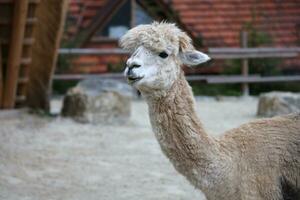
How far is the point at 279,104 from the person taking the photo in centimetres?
1319

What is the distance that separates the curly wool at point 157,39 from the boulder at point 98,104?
744cm

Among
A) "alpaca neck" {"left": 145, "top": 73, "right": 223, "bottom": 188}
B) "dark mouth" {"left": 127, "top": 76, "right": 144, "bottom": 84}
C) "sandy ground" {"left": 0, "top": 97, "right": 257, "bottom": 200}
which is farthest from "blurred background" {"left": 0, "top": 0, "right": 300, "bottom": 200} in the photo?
"dark mouth" {"left": 127, "top": 76, "right": 144, "bottom": 84}

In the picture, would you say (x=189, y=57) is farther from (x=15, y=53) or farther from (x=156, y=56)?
(x=15, y=53)

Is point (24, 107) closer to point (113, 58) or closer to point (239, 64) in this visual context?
point (113, 58)

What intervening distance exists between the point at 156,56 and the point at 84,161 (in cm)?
503

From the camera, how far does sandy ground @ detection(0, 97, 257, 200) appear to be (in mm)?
7977

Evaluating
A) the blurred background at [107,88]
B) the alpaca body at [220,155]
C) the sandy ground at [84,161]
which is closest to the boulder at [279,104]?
the blurred background at [107,88]

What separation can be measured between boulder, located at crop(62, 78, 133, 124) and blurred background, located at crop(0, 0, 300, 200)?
2 cm

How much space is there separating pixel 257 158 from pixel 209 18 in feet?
48.2

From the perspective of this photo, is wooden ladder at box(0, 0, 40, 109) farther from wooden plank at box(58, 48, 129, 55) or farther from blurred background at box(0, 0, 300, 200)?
wooden plank at box(58, 48, 129, 55)

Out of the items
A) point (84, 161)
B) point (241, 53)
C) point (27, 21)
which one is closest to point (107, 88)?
point (27, 21)

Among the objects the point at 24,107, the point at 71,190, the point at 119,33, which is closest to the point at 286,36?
the point at 119,33

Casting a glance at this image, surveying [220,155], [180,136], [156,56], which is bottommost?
[220,155]

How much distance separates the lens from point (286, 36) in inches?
783
